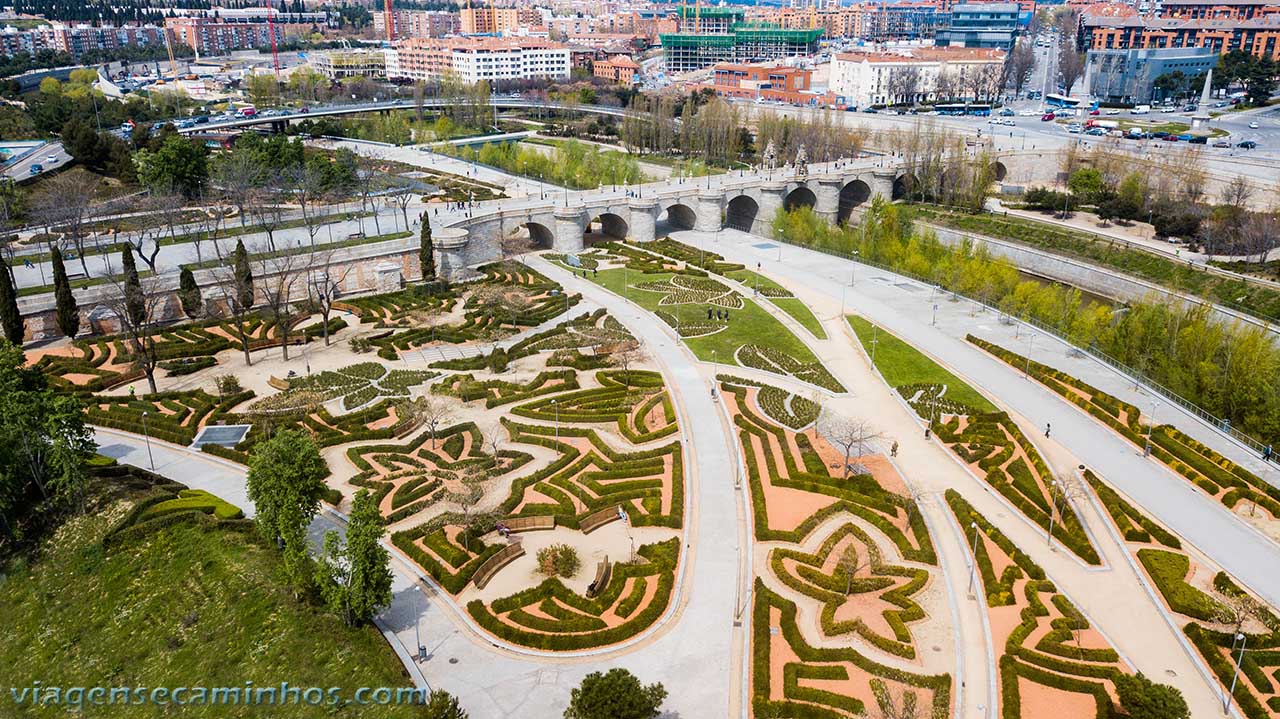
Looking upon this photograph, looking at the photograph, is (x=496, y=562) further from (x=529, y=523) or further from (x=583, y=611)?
(x=583, y=611)

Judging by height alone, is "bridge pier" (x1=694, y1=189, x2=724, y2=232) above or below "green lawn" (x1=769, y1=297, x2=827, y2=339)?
above

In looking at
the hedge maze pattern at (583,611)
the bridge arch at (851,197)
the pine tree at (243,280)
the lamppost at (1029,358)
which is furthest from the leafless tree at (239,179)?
the lamppost at (1029,358)

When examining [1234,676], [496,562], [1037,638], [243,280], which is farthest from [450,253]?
[1234,676]

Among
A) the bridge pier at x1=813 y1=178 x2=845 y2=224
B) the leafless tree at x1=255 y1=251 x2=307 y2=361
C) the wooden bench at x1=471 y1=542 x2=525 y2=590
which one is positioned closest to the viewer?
the wooden bench at x1=471 y1=542 x2=525 y2=590

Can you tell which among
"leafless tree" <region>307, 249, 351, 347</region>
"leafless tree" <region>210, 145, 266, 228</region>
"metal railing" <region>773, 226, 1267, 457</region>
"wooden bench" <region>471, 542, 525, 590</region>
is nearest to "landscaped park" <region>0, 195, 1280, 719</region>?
"wooden bench" <region>471, 542, 525, 590</region>

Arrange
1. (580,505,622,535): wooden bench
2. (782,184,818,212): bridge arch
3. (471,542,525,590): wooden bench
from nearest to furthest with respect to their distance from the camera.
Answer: (471,542,525,590): wooden bench, (580,505,622,535): wooden bench, (782,184,818,212): bridge arch

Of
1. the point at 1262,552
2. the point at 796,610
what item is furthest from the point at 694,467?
the point at 1262,552

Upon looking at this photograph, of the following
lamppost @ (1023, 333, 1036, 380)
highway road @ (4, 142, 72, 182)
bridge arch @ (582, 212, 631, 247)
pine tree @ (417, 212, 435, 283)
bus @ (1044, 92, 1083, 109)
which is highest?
bus @ (1044, 92, 1083, 109)

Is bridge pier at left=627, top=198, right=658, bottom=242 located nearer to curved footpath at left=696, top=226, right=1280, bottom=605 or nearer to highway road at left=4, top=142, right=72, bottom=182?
curved footpath at left=696, top=226, right=1280, bottom=605
